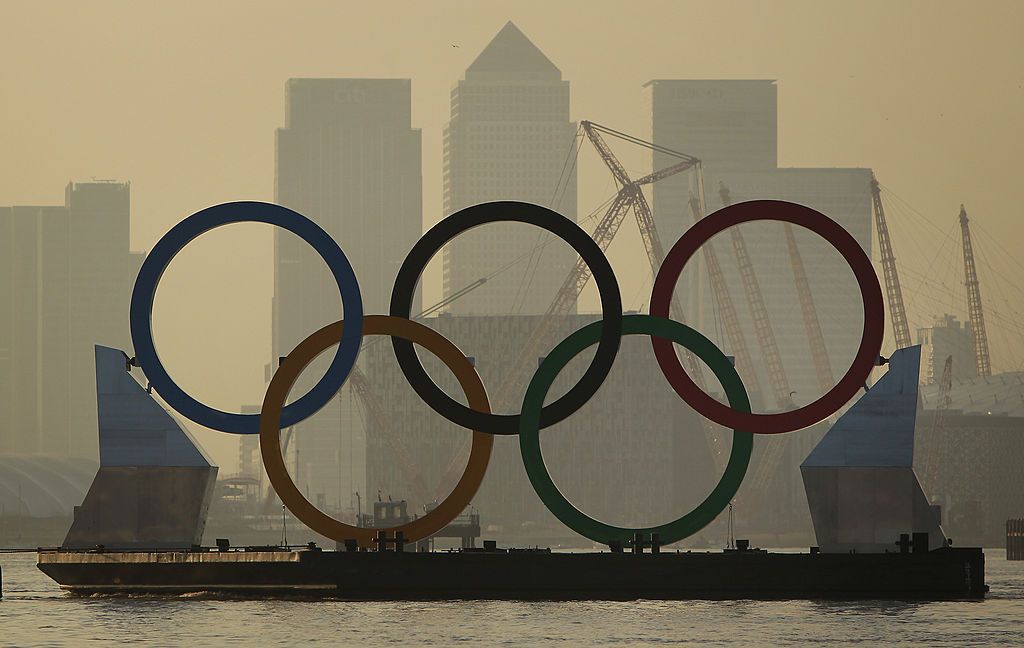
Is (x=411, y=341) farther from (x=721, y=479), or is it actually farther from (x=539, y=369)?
(x=721, y=479)

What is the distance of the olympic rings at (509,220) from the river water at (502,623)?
25.1 ft

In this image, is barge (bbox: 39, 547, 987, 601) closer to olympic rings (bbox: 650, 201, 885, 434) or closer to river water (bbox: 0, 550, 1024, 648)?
river water (bbox: 0, 550, 1024, 648)

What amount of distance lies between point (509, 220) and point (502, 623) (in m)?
16.9

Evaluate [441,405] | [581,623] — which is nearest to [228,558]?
[441,405]

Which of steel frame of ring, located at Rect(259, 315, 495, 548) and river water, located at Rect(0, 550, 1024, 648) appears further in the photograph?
steel frame of ring, located at Rect(259, 315, 495, 548)

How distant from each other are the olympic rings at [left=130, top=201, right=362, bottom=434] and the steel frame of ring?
3.24 feet

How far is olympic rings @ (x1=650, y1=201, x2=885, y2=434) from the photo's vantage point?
84.4 m

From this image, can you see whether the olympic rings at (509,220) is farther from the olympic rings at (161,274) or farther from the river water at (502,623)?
the river water at (502,623)

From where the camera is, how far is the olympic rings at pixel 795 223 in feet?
277

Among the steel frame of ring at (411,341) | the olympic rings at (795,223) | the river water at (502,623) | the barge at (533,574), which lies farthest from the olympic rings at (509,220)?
the river water at (502,623)

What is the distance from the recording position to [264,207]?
86.1m

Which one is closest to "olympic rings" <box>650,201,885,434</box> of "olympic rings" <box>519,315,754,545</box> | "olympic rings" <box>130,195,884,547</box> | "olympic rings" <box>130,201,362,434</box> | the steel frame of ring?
"olympic rings" <box>130,195,884,547</box>

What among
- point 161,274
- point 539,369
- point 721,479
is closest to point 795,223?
point 721,479

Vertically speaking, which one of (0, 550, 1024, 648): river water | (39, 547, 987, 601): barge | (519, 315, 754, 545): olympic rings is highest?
(519, 315, 754, 545): olympic rings
